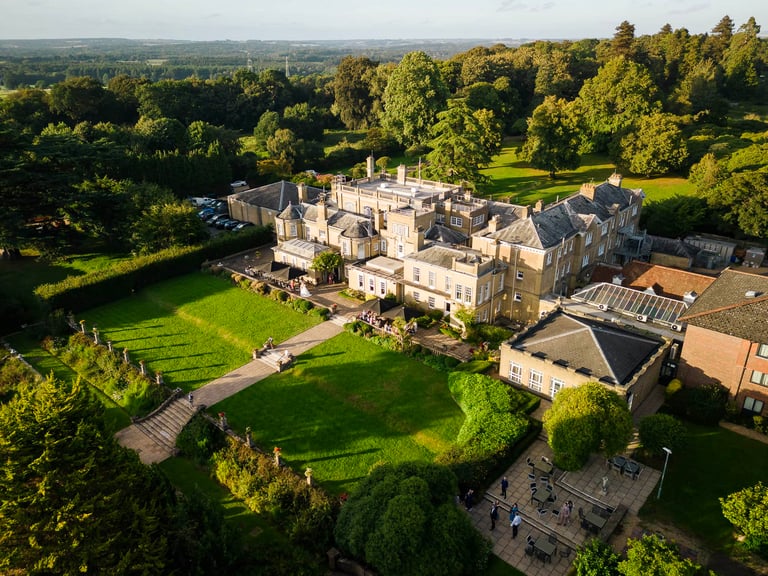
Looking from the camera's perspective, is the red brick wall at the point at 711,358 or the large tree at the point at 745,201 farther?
the large tree at the point at 745,201

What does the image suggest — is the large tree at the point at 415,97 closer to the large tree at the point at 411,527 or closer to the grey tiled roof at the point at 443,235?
the grey tiled roof at the point at 443,235

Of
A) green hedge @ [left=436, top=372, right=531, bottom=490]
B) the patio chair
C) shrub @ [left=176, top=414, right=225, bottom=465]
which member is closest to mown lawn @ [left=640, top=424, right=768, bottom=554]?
the patio chair

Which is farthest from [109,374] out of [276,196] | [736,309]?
[736,309]

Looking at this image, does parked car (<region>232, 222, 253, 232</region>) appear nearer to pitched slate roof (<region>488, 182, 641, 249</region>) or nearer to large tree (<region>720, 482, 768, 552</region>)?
pitched slate roof (<region>488, 182, 641, 249</region>)

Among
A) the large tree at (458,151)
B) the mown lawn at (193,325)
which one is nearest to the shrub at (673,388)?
the mown lawn at (193,325)

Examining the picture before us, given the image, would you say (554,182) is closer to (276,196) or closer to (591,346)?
(276,196)

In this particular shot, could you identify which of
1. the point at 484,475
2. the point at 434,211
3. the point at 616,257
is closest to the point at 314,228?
the point at 434,211
